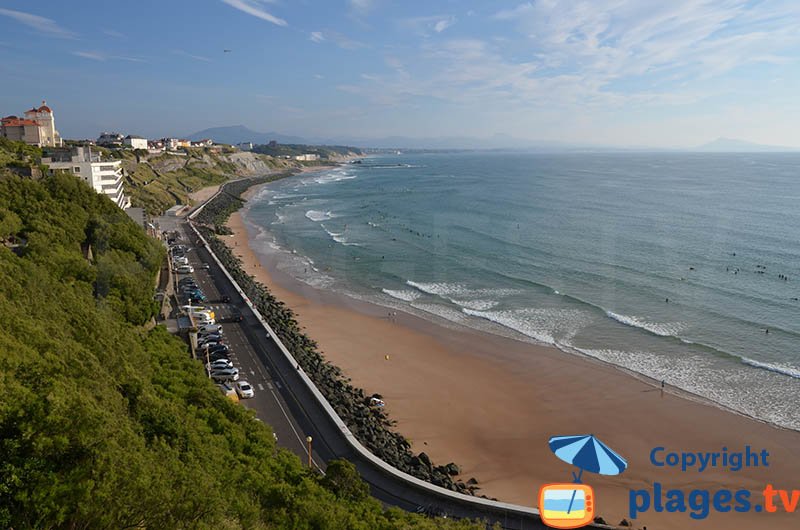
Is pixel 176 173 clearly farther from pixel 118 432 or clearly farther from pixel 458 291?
pixel 118 432

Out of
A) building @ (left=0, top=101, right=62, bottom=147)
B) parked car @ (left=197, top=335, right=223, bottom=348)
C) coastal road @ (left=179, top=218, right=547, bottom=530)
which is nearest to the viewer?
coastal road @ (left=179, top=218, right=547, bottom=530)

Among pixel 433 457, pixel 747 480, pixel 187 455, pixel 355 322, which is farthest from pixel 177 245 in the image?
pixel 747 480

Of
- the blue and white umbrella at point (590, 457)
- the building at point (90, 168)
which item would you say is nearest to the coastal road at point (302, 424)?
the blue and white umbrella at point (590, 457)

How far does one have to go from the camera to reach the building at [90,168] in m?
39.8

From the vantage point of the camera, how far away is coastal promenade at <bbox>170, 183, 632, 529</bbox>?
52.0ft

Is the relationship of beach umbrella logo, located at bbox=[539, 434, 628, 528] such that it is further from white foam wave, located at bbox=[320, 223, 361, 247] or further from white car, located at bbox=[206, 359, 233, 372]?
white foam wave, located at bbox=[320, 223, 361, 247]

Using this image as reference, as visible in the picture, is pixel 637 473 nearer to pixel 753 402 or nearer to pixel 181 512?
pixel 753 402

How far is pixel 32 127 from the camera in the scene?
5778cm

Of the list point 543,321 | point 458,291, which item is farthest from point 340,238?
point 543,321

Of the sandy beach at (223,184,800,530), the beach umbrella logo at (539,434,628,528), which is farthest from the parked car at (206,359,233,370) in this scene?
the beach umbrella logo at (539,434,628,528)

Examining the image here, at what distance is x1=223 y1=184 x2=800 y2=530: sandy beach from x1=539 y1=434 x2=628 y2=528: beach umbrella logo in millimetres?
2068

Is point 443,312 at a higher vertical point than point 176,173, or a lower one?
Result: lower

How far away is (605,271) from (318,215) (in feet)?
155

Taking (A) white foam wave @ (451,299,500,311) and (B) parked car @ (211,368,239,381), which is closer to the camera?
(B) parked car @ (211,368,239,381)
